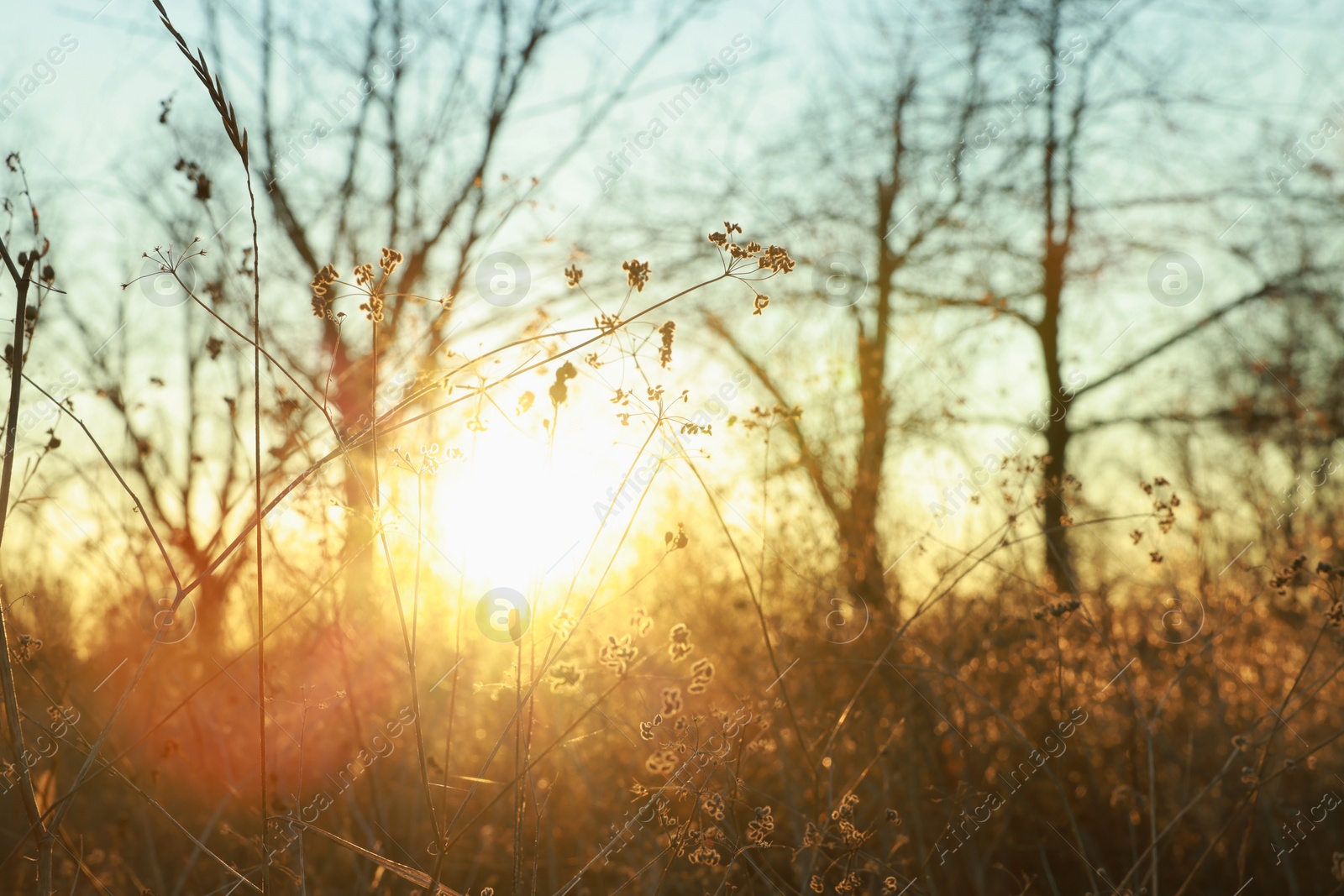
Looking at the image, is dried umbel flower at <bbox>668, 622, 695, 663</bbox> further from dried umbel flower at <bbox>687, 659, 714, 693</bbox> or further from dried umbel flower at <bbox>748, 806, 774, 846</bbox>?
dried umbel flower at <bbox>748, 806, 774, 846</bbox>

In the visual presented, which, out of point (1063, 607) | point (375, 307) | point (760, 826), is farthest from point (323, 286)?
point (1063, 607)

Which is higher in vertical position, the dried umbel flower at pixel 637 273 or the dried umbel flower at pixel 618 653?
the dried umbel flower at pixel 637 273

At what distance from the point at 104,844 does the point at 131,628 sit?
3.96 feet

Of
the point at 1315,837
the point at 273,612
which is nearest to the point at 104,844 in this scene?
the point at 273,612

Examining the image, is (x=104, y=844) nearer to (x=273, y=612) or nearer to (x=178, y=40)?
(x=273, y=612)

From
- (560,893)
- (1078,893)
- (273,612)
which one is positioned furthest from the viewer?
(1078,893)

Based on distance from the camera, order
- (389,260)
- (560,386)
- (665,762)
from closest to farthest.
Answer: (560,386)
(389,260)
(665,762)

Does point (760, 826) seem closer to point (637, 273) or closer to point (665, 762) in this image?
point (665, 762)

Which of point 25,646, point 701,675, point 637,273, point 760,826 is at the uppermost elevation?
point 637,273

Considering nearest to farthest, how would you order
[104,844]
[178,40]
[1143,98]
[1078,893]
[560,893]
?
[178,40], [560,893], [1078,893], [104,844], [1143,98]

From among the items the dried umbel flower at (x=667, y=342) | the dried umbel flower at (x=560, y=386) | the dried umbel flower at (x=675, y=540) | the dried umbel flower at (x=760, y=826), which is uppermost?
the dried umbel flower at (x=667, y=342)

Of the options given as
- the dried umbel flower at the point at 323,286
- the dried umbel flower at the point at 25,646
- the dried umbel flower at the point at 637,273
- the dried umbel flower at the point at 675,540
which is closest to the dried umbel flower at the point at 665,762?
the dried umbel flower at the point at 675,540

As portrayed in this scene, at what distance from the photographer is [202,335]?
5.52 metres

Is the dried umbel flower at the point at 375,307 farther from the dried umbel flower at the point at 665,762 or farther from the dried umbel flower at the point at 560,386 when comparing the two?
the dried umbel flower at the point at 665,762
